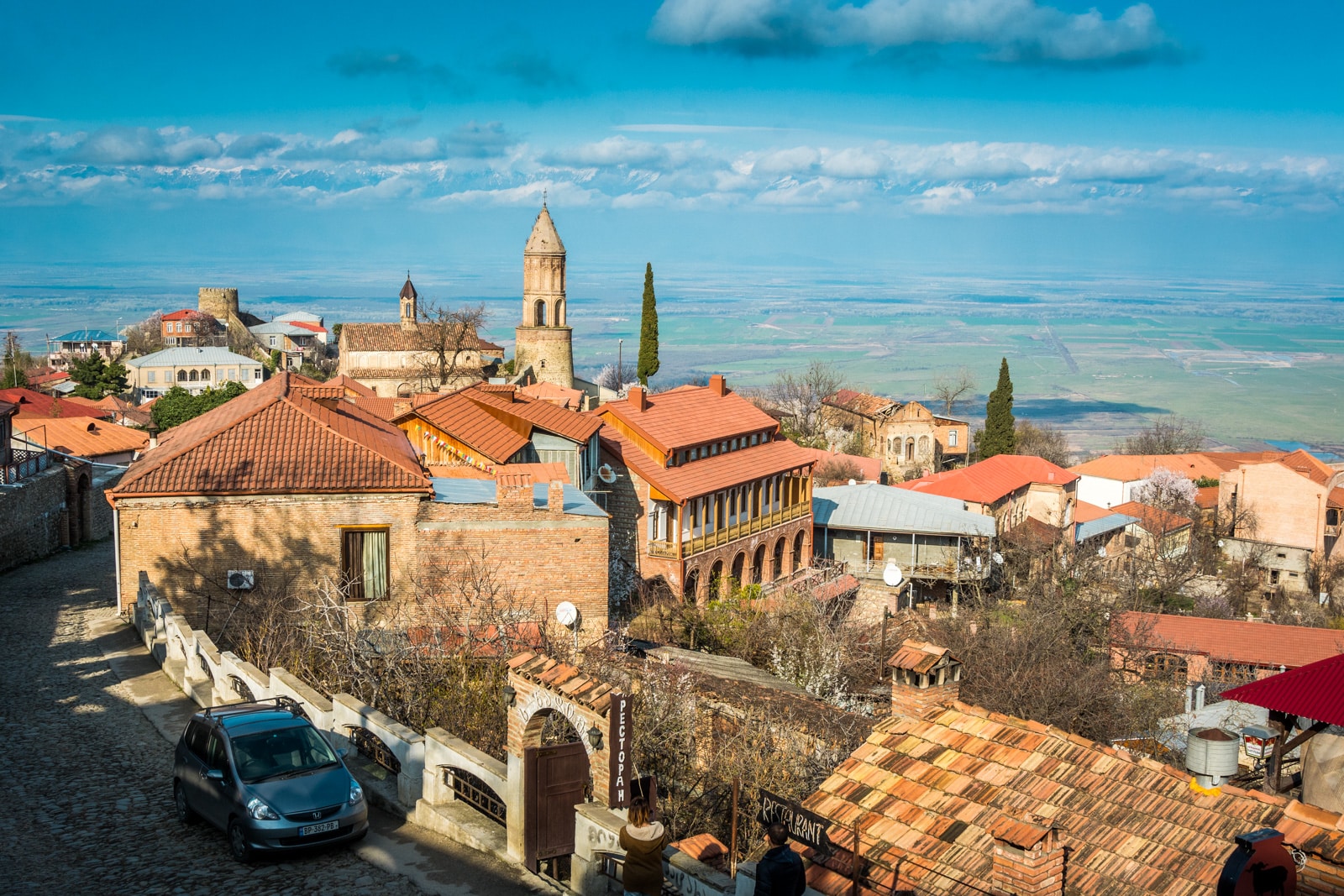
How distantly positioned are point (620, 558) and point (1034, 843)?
1092 inches

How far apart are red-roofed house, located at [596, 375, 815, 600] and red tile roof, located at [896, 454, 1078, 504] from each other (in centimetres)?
1041

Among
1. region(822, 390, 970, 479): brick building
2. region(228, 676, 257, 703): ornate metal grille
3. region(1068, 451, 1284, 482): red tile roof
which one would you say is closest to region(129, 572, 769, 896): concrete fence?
region(228, 676, 257, 703): ornate metal grille

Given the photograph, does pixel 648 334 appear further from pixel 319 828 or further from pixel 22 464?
pixel 319 828

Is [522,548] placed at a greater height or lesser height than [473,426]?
lesser

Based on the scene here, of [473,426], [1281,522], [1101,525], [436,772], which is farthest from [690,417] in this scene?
[1281,522]

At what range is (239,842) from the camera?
11.6m

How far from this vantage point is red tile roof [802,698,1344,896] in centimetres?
1024

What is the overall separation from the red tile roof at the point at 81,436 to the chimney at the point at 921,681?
3389 centimetres

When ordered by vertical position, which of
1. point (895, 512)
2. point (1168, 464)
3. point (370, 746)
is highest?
point (370, 746)

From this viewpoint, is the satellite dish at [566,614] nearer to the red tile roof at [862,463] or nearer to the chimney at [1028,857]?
the chimney at [1028,857]

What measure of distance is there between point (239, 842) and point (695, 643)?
18.5 metres

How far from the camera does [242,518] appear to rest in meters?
22.7

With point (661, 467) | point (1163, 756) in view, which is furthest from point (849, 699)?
point (661, 467)

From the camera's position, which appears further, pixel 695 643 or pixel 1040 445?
pixel 1040 445
